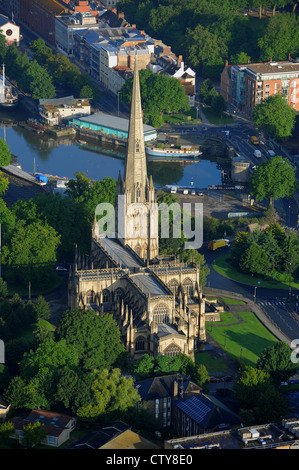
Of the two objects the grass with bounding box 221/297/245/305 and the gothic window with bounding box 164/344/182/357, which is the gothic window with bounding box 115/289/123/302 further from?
the grass with bounding box 221/297/245/305

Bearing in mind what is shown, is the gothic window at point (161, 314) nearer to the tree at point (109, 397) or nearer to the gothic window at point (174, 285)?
the gothic window at point (174, 285)

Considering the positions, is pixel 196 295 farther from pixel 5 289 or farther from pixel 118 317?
pixel 5 289

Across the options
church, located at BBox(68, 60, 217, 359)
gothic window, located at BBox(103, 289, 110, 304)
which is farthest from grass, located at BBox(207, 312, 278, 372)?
gothic window, located at BBox(103, 289, 110, 304)

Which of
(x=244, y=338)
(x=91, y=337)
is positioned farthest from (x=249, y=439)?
(x=244, y=338)

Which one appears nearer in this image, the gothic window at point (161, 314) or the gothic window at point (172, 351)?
the gothic window at point (172, 351)

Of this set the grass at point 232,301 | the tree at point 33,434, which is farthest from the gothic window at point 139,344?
the tree at point 33,434

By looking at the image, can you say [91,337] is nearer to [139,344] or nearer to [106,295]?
[139,344]
